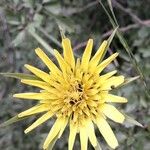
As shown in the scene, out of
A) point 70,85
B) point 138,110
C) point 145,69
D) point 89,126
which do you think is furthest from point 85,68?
point 138,110

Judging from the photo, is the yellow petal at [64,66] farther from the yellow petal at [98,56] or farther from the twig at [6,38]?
the twig at [6,38]

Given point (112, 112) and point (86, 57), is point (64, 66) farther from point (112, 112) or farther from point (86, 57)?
point (112, 112)

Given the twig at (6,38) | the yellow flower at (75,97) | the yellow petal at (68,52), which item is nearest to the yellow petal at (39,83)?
the yellow flower at (75,97)

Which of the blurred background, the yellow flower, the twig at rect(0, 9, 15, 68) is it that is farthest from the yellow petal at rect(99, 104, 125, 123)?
the twig at rect(0, 9, 15, 68)

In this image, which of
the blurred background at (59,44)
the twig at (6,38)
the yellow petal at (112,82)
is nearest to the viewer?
the yellow petal at (112,82)

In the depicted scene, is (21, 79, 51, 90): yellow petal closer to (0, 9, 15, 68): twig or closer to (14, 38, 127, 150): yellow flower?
(14, 38, 127, 150): yellow flower

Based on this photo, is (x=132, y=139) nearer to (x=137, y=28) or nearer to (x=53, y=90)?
(x=53, y=90)
